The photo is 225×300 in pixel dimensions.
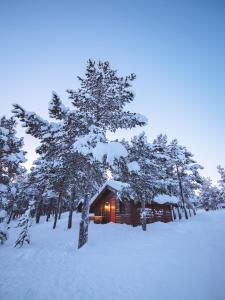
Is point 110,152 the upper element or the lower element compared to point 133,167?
upper

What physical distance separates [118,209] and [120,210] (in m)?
0.32

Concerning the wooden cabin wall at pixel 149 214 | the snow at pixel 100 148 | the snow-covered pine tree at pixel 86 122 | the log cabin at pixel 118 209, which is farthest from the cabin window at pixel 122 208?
the snow at pixel 100 148

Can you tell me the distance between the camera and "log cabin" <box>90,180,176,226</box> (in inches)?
894

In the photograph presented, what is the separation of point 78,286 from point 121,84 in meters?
11.3

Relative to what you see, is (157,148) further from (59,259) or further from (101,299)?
(101,299)

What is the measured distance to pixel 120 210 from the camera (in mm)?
24672

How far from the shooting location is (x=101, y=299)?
17.3ft

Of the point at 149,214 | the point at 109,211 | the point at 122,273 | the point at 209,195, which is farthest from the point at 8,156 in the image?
the point at 209,195

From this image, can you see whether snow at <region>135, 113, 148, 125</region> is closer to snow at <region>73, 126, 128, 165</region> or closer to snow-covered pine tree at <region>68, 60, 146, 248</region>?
snow-covered pine tree at <region>68, 60, 146, 248</region>

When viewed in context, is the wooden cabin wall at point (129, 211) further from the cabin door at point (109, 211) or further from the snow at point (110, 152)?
the snow at point (110, 152)

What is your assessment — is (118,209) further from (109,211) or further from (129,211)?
(109,211)

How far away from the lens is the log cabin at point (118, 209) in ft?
74.5

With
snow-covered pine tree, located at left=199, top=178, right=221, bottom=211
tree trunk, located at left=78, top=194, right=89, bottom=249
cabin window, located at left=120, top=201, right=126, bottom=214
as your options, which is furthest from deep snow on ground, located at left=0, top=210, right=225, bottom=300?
snow-covered pine tree, located at left=199, top=178, right=221, bottom=211

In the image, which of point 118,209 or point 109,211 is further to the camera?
point 109,211
